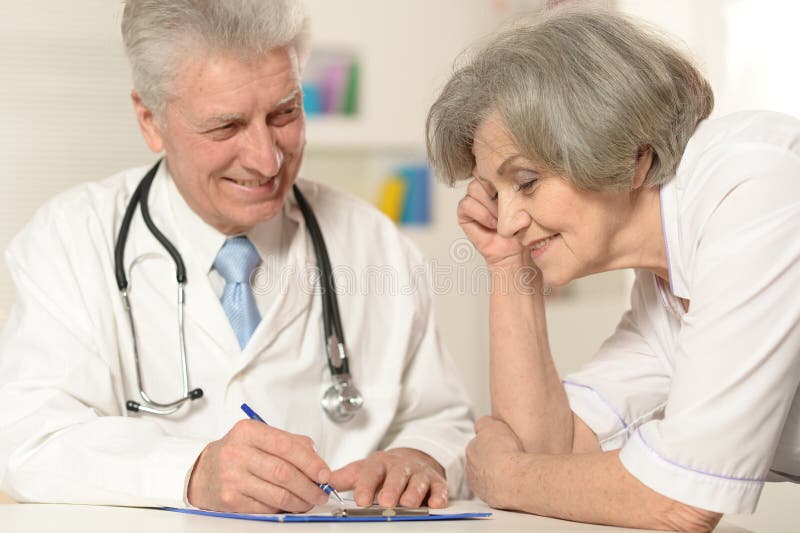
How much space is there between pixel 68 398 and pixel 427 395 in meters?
0.71

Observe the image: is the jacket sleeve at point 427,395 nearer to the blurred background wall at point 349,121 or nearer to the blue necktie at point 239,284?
the blue necktie at point 239,284

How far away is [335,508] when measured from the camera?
136 centimetres

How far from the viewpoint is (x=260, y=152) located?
1.65m

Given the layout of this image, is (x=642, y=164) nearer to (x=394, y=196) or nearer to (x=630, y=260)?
(x=630, y=260)

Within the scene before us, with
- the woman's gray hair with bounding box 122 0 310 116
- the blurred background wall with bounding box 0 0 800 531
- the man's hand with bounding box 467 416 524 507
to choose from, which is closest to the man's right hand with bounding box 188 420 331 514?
the man's hand with bounding box 467 416 524 507

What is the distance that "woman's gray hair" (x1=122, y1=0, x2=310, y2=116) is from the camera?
1625 mm

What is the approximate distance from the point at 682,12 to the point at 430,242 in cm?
186

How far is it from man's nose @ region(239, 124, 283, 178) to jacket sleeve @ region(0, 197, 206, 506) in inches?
13.0

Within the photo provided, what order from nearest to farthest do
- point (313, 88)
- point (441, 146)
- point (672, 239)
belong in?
point (672, 239), point (441, 146), point (313, 88)

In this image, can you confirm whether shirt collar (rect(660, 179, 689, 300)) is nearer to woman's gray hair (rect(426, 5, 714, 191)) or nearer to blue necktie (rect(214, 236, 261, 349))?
woman's gray hair (rect(426, 5, 714, 191))

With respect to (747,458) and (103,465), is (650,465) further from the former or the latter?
(103,465)

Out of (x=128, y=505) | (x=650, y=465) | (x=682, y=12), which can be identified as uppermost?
(x=682, y=12)

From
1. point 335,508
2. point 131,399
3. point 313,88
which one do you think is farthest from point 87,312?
point 313,88

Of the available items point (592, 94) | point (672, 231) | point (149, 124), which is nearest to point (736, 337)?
point (672, 231)
